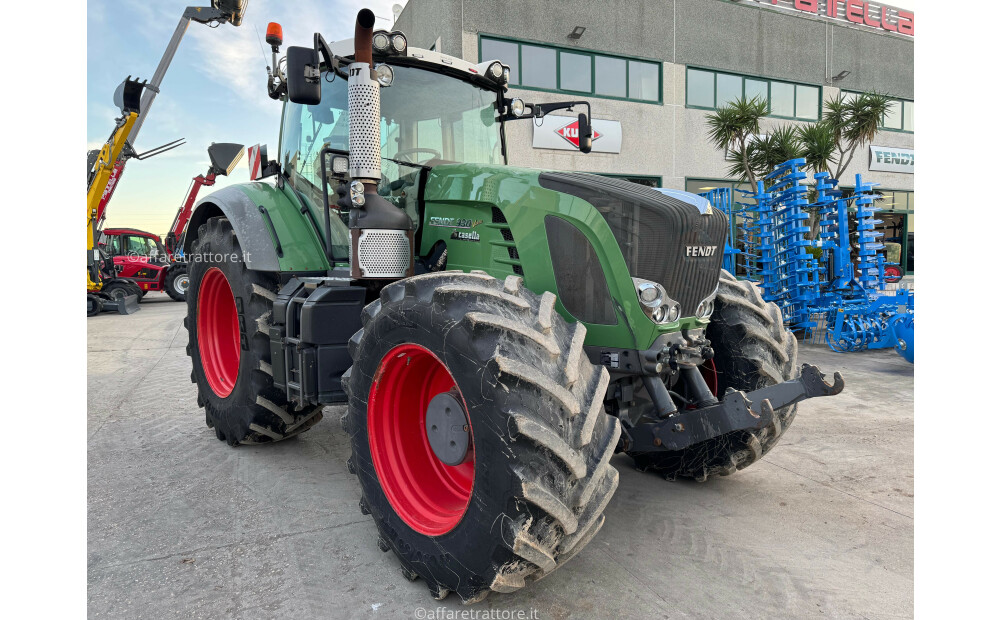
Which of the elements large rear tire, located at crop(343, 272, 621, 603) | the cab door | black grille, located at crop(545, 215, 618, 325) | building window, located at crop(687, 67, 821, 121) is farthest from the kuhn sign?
the cab door

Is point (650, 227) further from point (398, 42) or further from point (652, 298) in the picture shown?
point (398, 42)

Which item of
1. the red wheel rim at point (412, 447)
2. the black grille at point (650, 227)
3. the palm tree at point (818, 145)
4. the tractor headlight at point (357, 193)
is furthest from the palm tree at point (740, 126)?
the red wheel rim at point (412, 447)

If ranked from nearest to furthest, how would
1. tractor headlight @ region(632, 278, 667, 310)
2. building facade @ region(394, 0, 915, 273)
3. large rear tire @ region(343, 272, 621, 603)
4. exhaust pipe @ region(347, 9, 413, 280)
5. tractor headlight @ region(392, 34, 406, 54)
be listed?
large rear tire @ region(343, 272, 621, 603), tractor headlight @ region(632, 278, 667, 310), exhaust pipe @ region(347, 9, 413, 280), tractor headlight @ region(392, 34, 406, 54), building facade @ region(394, 0, 915, 273)

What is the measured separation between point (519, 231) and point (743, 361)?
1472mm

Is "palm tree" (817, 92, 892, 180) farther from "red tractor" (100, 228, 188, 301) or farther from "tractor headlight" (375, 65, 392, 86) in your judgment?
"red tractor" (100, 228, 188, 301)

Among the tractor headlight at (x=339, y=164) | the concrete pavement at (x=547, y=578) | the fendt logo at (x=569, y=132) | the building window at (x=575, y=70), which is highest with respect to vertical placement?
the building window at (x=575, y=70)

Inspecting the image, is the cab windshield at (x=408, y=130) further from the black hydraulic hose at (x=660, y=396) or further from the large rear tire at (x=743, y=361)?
the large rear tire at (x=743, y=361)

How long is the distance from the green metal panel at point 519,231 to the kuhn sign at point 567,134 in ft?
31.3

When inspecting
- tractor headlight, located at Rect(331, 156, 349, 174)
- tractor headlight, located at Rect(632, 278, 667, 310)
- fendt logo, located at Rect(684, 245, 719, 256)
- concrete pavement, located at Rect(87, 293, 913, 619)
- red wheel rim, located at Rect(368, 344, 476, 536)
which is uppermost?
tractor headlight, located at Rect(331, 156, 349, 174)

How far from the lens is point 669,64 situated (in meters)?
14.6

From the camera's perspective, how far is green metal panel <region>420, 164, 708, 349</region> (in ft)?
8.92

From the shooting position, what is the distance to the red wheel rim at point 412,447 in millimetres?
2746

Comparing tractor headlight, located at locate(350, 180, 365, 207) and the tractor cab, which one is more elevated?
the tractor cab

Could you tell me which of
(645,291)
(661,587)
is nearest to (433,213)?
(645,291)
